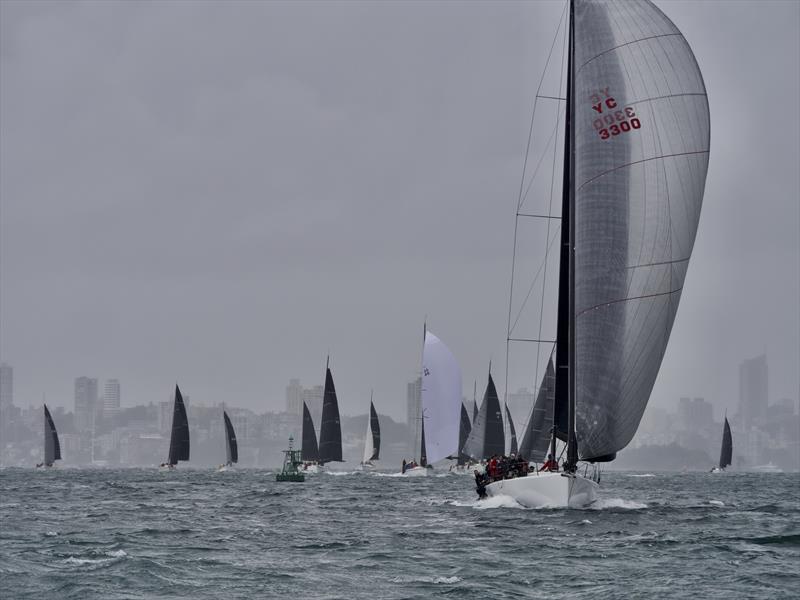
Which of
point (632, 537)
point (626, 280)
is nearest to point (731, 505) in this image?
point (626, 280)

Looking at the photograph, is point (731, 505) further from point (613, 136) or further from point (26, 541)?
point (26, 541)

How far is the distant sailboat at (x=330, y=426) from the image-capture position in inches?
5049

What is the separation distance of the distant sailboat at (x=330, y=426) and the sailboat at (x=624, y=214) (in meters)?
84.9

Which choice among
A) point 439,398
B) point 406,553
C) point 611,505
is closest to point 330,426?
point 439,398

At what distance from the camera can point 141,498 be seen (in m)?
65.2

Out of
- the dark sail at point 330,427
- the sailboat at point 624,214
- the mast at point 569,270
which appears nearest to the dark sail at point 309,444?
the dark sail at point 330,427

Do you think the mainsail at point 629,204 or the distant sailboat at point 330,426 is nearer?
the mainsail at point 629,204

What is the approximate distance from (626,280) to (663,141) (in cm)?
469

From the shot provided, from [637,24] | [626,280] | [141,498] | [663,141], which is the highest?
[637,24]

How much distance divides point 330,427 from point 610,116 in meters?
89.0

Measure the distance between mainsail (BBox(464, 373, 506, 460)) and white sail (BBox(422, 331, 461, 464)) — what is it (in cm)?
329

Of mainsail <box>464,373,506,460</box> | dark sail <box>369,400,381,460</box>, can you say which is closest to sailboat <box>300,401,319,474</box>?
dark sail <box>369,400,381,460</box>

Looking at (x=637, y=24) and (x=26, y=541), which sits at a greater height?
(x=637, y=24)

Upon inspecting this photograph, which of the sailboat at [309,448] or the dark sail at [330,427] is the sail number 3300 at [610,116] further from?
the sailboat at [309,448]
